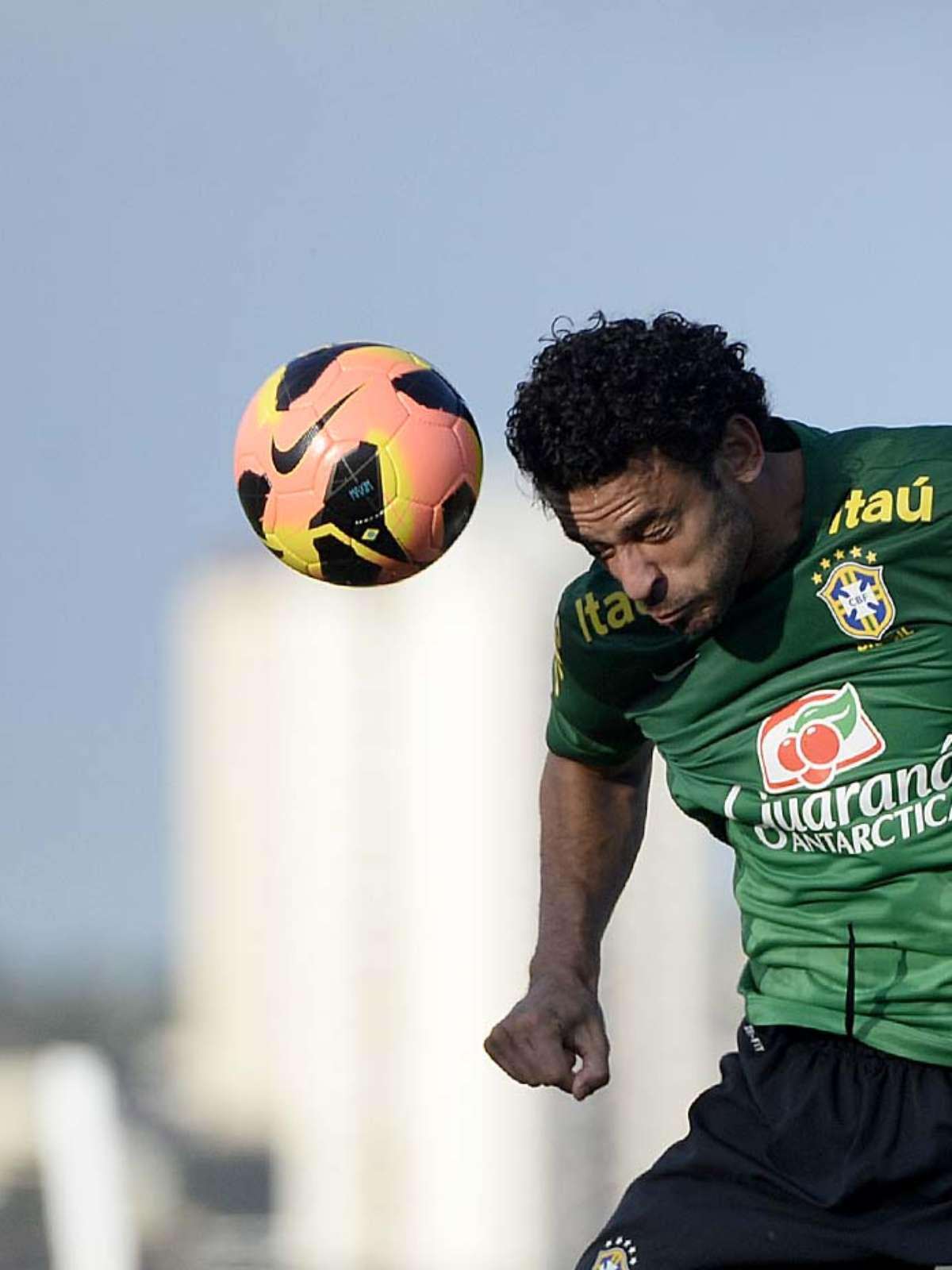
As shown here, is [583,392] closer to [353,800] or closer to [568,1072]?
[568,1072]

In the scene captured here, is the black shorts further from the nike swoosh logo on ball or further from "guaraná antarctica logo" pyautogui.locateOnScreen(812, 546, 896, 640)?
the nike swoosh logo on ball

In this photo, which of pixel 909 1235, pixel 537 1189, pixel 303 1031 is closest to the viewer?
pixel 909 1235

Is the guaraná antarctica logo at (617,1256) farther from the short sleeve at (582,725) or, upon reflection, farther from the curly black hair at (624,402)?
the curly black hair at (624,402)

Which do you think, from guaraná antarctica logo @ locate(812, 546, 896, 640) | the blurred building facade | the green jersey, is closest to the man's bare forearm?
the green jersey

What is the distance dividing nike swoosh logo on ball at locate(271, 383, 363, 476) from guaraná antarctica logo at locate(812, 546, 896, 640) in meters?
1.38

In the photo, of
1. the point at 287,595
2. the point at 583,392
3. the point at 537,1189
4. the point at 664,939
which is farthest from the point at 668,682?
the point at 287,595

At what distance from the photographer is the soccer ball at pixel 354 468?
22.0 feet

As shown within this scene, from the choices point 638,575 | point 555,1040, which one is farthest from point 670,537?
point 555,1040

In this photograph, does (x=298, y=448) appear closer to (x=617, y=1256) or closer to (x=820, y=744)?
(x=820, y=744)

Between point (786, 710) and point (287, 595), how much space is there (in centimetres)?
7598

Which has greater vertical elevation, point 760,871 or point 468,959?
point 760,871

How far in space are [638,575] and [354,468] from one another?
1.09m

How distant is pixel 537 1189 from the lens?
58156 millimetres

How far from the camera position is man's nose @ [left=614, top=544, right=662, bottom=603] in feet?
19.2
